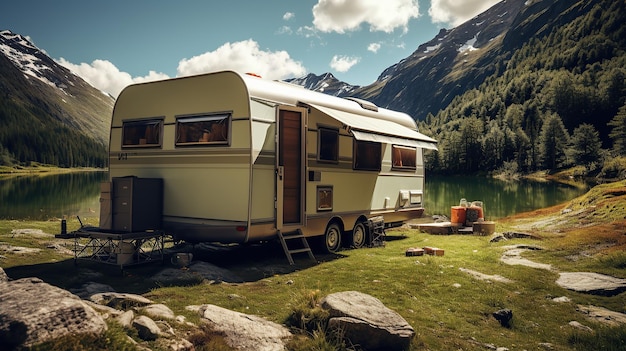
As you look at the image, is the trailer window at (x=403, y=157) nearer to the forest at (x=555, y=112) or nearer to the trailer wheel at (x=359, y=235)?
the trailer wheel at (x=359, y=235)

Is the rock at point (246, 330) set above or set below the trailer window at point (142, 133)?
below

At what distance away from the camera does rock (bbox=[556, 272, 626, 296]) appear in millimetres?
10047

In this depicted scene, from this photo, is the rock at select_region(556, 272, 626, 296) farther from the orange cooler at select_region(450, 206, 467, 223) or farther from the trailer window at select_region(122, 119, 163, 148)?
the trailer window at select_region(122, 119, 163, 148)

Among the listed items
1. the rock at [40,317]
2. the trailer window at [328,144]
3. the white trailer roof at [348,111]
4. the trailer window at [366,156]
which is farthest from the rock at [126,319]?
the trailer window at [366,156]

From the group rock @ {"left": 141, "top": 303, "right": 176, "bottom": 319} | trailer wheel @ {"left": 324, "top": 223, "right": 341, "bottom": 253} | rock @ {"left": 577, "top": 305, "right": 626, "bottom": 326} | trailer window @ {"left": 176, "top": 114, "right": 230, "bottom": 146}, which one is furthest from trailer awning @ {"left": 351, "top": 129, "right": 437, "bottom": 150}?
rock @ {"left": 141, "top": 303, "right": 176, "bottom": 319}

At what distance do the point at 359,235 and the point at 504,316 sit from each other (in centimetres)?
740

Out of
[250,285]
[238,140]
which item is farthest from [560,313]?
[238,140]

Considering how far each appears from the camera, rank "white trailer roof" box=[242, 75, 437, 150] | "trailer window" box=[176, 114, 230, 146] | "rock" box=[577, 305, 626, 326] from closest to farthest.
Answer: "rock" box=[577, 305, 626, 326], "trailer window" box=[176, 114, 230, 146], "white trailer roof" box=[242, 75, 437, 150]

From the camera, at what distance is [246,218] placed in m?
11.1

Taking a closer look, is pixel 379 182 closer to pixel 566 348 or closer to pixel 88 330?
pixel 566 348

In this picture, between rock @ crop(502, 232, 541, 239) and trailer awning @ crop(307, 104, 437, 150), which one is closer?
trailer awning @ crop(307, 104, 437, 150)

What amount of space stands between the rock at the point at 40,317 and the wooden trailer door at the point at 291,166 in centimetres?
679

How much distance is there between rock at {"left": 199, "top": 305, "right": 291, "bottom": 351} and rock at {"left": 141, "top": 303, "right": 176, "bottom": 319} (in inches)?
19.6

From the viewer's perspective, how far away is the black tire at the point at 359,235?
15205 mm
